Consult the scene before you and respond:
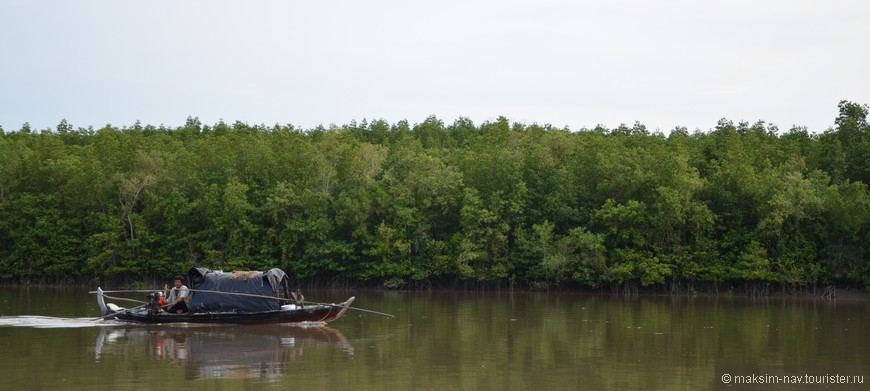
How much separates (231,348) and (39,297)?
24608 mm

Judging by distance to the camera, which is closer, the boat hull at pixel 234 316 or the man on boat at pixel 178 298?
the boat hull at pixel 234 316

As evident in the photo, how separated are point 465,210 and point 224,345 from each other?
30.6m

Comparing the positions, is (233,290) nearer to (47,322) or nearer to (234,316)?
(234,316)

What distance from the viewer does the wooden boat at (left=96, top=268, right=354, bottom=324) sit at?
1185 inches

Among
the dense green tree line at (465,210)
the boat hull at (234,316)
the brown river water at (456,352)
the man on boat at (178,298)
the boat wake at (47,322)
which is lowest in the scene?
the brown river water at (456,352)

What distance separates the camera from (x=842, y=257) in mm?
49344

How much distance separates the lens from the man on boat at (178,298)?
30281mm

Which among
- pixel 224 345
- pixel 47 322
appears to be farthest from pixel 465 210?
pixel 224 345

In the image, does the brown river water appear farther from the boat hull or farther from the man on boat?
the man on boat

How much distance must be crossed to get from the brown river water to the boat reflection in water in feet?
0.15

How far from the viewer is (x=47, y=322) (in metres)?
29.8

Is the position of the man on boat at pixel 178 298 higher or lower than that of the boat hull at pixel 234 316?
higher

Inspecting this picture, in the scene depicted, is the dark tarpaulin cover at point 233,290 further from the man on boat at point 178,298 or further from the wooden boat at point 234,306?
the man on boat at point 178,298

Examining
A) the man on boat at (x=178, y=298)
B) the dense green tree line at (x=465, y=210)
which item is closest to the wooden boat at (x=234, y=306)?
the man on boat at (x=178, y=298)
